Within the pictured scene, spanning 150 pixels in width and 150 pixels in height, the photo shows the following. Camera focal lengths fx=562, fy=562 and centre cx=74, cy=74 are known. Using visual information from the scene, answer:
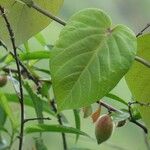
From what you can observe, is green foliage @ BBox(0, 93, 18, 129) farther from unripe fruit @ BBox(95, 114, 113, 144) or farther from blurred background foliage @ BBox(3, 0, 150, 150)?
blurred background foliage @ BBox(3, 0, 150, 150)

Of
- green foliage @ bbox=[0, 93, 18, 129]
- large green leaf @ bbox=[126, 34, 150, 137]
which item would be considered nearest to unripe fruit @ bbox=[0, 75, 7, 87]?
green foliage @ bbox=[0, 93, 18, 129]

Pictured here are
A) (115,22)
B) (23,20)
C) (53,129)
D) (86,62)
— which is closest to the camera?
(86,62)

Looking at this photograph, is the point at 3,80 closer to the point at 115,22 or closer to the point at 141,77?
the point at 141,77

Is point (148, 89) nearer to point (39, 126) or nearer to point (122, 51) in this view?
point (122, 51)

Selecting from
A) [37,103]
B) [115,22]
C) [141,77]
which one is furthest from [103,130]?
[115,22]

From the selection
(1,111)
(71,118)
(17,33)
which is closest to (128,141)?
(71,118)

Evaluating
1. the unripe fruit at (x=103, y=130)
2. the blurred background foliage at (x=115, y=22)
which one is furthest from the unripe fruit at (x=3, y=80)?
the blurred background foliage at (x=115, y=22)

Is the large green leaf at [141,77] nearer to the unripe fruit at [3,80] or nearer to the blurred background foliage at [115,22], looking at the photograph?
the unripe fruit at [3,80]
